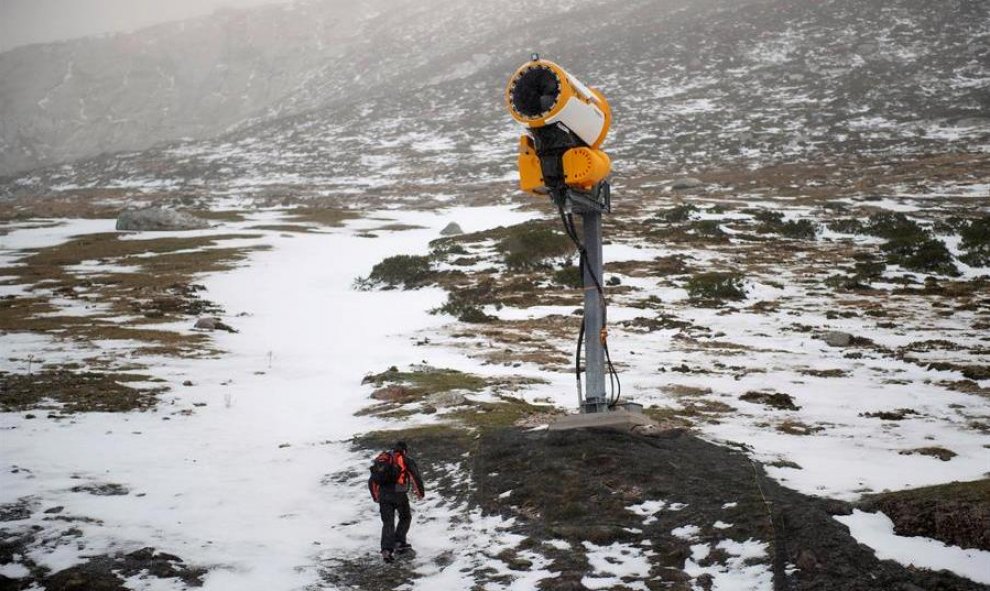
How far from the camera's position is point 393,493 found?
9391 mm

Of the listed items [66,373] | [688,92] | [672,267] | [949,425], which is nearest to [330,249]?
[672,267]

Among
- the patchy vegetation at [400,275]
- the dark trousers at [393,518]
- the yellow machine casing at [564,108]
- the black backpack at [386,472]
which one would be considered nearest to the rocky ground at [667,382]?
the patchy vegetation at [400,275]

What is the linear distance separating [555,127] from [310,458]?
7.33 metres

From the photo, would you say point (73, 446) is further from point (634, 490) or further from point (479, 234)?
point (479, 234)

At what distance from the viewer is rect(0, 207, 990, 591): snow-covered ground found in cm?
880

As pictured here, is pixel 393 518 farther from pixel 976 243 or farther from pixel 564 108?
pixel 976 243

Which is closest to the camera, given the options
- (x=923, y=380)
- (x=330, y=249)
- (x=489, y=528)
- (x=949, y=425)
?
(x=489, y=528)

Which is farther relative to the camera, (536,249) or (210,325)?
(536,249)

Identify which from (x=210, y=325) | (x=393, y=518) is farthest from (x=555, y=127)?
(x=210, y=325)

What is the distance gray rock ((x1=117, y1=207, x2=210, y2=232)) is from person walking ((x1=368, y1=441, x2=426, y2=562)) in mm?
53825

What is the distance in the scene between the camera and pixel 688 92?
359ft

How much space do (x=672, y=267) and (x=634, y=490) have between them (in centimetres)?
2424

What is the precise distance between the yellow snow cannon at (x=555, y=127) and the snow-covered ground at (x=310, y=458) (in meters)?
4.11

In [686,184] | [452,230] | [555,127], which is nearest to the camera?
[555,127]
